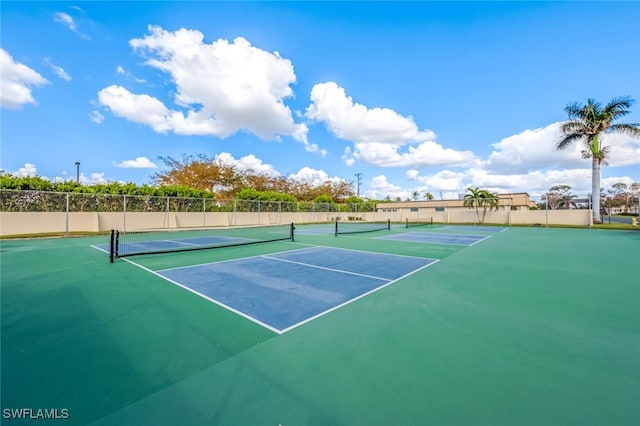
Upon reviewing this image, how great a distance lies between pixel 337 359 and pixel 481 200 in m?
28.3

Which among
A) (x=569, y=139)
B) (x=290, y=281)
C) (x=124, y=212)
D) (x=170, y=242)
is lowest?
(x=170, y=242)

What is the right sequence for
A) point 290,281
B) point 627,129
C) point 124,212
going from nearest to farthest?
point 290,281
point 124,212
point 627,129

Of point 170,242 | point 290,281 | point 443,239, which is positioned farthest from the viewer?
point 443,239

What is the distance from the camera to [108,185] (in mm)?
16891

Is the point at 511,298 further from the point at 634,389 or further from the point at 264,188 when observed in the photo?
the point at 264,188

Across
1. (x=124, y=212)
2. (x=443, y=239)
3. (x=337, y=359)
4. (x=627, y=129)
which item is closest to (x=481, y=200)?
(x=627, y=129)

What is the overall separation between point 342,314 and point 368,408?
174cm

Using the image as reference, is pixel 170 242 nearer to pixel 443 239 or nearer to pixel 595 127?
pixel 443 239

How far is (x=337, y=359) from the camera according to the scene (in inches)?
97.4

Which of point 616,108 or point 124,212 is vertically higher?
point 616,108

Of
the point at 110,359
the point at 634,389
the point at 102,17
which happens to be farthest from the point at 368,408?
the point at 102,17

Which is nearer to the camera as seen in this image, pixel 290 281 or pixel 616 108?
pixel 290 281

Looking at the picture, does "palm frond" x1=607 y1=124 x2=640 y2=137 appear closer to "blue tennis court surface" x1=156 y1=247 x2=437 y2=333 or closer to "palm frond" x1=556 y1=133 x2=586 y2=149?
"palm frond" x1=556 y1=133 x2=586 y2=149

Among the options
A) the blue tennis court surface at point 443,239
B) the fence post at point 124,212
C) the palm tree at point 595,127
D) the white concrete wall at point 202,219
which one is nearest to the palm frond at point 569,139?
the palm tree at point 595,127
